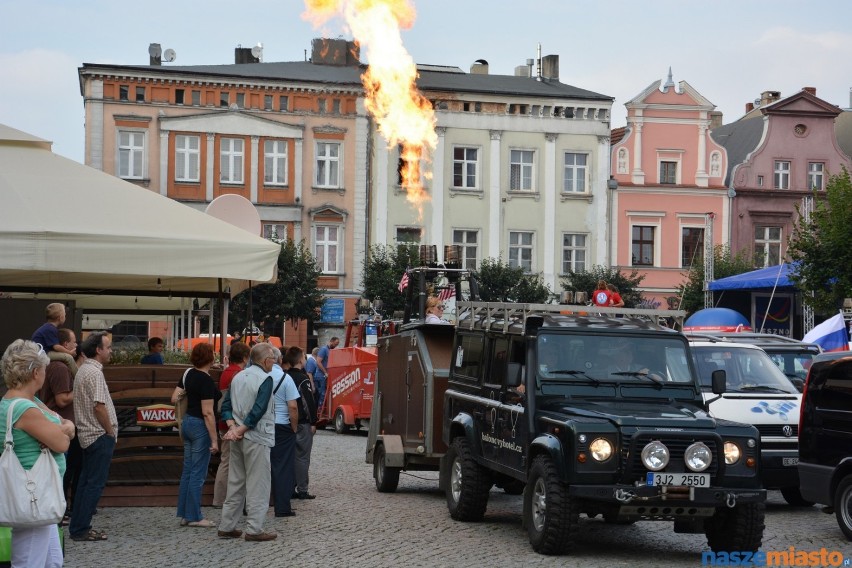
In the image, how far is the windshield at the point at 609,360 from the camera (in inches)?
500

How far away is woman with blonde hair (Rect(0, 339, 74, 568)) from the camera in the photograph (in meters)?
7.35

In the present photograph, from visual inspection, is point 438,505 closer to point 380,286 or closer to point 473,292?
point 473,292

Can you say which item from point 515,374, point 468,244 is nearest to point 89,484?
point 515,374

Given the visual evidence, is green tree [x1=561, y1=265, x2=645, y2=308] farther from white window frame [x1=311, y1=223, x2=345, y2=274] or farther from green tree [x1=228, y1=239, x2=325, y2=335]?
green tree [x1=228, y1=239, x2=325, y2=335]

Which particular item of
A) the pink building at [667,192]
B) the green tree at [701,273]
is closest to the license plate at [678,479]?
the green tree at [701,273]

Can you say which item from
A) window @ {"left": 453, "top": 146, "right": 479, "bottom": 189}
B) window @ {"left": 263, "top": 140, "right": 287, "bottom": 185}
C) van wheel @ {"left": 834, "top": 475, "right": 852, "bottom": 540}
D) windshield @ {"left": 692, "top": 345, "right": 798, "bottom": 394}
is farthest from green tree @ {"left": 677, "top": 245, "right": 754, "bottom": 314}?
van wheel @ {"left": 834, "top": 475, "right": 852, "bottom": 540}

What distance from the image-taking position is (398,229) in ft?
177

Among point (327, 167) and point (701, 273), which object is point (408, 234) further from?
point (701, 273)

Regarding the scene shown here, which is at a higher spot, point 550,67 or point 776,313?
point 550,67

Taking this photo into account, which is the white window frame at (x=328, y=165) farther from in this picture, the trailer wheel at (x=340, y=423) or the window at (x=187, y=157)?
the trailer wheel at (x=340, y=423)

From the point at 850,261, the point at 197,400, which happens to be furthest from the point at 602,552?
the point at 850,261

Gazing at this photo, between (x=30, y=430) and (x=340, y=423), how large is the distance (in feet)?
79.1

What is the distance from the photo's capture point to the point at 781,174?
55.9 m

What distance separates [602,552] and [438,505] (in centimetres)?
410
